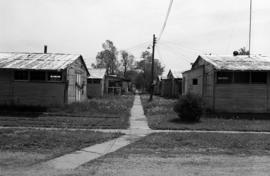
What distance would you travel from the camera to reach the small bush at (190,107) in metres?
15.1

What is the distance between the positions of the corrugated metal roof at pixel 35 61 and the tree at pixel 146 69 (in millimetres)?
54171

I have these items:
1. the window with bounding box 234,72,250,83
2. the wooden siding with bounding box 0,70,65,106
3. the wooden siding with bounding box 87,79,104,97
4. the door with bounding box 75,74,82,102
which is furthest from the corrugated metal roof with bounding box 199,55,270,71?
the wooden siding with bounding box 87,79,104,97

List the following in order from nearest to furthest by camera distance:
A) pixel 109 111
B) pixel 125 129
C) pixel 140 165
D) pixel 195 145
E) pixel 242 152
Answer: pixel 140 165, pixel 242 152, pixel 195 145, pixel 125 129, pixel 109 111

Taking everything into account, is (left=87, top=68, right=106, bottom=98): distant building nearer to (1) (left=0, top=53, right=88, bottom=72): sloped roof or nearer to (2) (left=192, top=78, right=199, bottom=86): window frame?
(1) (left=0, top=53, right=88, bottom=72): sloped roof

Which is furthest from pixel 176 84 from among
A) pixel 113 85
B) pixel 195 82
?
pixel 195 82

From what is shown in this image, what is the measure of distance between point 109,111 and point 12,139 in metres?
9.46

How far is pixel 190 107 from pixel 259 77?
264 inches

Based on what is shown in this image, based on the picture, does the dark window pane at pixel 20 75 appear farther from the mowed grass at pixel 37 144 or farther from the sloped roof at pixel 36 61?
the mowed grass at pixel 37 144

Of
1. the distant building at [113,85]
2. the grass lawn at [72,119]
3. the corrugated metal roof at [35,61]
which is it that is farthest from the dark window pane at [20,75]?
the distant building at [113,85]

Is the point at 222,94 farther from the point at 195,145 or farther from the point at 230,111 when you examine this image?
the point at 195,145

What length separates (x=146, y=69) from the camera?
80.6 meters

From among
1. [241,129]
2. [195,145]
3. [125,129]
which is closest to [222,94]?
[241,129]

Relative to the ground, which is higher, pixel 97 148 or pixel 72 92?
pixel 72 92

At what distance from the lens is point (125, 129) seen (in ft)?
41.2
